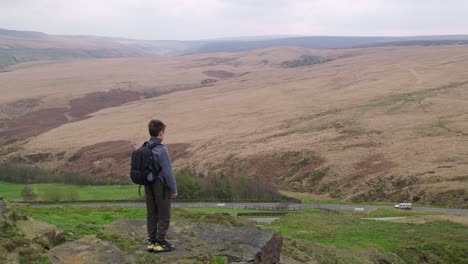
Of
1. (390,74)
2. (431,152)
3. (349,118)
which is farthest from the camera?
(390,74)

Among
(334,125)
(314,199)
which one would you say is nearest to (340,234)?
(314,199)

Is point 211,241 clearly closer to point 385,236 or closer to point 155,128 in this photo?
point 155,128

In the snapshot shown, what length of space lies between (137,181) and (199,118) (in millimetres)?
117392

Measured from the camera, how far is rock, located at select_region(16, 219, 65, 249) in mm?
11867

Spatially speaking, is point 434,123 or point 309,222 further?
point 434,123

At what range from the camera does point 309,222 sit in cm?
2842

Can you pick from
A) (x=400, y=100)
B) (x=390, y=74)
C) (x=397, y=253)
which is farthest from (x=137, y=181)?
(x=390, y=74)

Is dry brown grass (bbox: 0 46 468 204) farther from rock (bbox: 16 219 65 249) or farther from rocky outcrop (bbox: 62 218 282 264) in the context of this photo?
rock (bbox: 16 219 65 249)

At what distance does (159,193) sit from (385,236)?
55.7 ft

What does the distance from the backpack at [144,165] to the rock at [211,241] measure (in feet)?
6.19

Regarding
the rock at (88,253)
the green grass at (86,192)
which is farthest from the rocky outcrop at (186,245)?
the green grass at (86,192)

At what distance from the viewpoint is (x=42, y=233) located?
1238cm

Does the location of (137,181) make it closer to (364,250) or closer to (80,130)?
(364,250)

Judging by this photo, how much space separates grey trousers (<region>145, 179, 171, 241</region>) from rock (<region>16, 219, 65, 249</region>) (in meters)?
2.47
